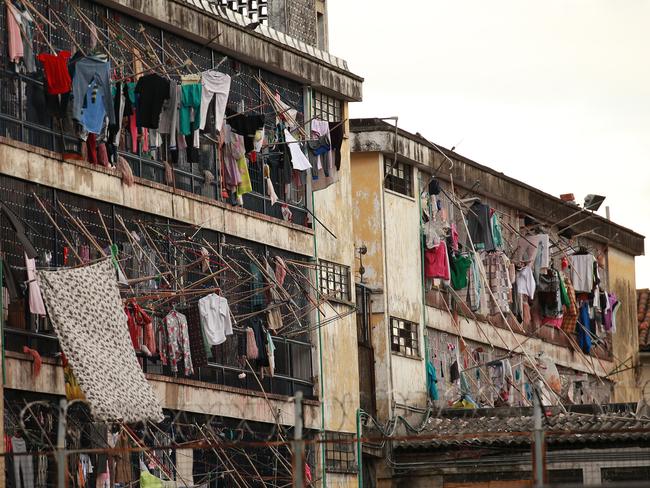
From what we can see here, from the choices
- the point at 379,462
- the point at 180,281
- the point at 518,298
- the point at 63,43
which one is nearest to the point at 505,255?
the point at 518,298

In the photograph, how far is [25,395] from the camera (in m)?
31.0

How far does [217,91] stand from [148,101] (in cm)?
234

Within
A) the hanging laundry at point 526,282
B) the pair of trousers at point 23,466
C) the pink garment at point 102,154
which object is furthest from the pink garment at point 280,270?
the hanging laundry at point 526,282

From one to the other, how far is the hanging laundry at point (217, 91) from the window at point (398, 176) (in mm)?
9286

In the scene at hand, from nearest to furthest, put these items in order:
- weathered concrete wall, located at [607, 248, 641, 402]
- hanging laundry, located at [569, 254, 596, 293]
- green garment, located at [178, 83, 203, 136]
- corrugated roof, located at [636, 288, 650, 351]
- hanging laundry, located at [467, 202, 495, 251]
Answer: green garment, located at [178, 83, 203, 136]
hanging laundry, located at [467, 202, 495, 251]
hanging laundry, located at [569, 254, 596, 293]
weathered concrete wall, located at [607, 248, 641, 402]
corrugated roof, located at [636, 288, 650, 351]

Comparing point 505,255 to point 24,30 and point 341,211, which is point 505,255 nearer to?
point 341,211

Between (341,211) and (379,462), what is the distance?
5.64m

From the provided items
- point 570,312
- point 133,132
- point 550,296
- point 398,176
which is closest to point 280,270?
point 133,132

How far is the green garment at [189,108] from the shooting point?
3459 cm

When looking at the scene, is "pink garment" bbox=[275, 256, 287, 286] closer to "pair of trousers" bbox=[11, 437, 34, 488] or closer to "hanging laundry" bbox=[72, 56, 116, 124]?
"hanging laundry" bbox=[72, 56, 116, 124]

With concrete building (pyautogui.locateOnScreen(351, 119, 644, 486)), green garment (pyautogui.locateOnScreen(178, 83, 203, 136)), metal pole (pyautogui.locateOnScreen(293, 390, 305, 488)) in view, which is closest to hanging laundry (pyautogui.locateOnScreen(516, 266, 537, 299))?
concrete building (pyautogui.locateOnScreen(351, 119, 644, 486))

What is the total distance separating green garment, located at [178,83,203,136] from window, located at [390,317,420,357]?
10.6 metres

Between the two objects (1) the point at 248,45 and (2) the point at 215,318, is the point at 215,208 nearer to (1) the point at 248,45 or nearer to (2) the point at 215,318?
(2) the point at 215,318

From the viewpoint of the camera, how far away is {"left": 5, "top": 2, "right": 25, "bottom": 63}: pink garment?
31.0 meters
